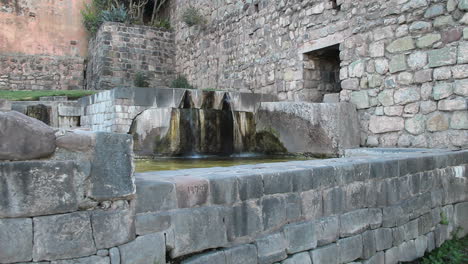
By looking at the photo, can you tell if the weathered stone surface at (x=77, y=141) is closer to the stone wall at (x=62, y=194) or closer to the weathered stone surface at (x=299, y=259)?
the stone wall at (x=62, y=194)

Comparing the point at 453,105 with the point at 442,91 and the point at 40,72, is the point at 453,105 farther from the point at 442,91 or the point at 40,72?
the point at 40,72

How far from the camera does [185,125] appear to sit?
6.35 meters

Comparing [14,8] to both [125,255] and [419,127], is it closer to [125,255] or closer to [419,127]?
[419,127]

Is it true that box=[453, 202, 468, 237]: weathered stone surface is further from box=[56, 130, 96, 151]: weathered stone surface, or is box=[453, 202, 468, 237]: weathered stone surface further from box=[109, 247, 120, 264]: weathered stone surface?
box=[56, 130, 96, 151]: weathered stone surface

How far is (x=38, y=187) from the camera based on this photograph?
6.40ft

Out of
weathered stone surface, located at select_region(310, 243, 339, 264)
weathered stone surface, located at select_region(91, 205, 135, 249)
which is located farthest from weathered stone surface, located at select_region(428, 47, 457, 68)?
weathered stone surface, located at select_region(91, 205, 135, 249)

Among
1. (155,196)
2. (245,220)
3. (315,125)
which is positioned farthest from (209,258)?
(315,125)

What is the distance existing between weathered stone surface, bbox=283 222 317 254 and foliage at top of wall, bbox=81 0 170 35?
12.3m

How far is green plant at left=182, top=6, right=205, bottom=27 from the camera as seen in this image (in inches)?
456

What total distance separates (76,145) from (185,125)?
4296 millimetres

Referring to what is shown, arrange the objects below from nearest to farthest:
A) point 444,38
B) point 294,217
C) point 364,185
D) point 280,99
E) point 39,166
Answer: point 39,166 < point 294,217 < point 364,185 < point 444,38 < point 280,99

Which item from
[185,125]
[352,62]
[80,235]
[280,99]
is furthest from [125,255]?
[280,99]

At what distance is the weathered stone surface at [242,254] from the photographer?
2.56 m

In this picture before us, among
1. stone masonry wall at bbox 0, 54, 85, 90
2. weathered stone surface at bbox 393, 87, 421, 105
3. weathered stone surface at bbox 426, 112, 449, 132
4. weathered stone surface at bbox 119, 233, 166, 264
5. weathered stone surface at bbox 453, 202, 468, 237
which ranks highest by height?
stone masonry wall at bbox 0, 54, 85, 90
